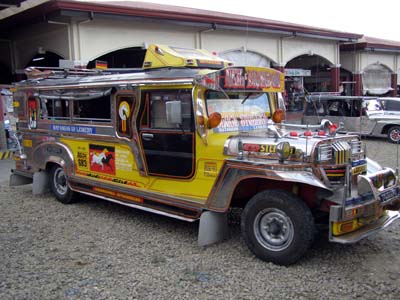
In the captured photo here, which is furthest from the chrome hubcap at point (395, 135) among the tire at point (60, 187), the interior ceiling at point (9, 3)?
the interior ceiling at point (9, 3)

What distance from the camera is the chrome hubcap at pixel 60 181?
25.6ft

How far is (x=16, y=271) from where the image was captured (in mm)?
4812

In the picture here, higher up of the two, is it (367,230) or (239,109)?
(239,109)

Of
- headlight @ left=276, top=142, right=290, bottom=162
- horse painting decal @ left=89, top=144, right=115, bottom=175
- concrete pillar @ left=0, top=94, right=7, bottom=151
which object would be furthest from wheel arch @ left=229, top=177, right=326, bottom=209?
concrete pillar @ left=0, top=94, right=7, bottom=151

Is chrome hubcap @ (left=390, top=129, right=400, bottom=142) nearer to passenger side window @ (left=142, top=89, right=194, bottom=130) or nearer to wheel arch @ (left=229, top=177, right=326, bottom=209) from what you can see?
wheel arch @ (left=229, top=177, right=326, bottom=209)

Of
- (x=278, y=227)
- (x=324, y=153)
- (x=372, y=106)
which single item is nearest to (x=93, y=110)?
(x=278, y=227)

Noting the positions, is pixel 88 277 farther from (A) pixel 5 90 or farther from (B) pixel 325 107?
(B) pixel 325 107

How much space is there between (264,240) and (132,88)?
8.94ft

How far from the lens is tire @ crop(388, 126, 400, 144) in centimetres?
1534

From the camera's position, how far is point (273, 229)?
15.9ft

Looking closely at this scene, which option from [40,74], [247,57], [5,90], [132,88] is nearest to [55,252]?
[132,88]

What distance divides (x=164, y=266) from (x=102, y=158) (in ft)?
8.13

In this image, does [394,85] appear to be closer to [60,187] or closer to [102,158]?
[60,187]

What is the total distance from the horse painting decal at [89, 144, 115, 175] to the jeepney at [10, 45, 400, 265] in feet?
0.05
